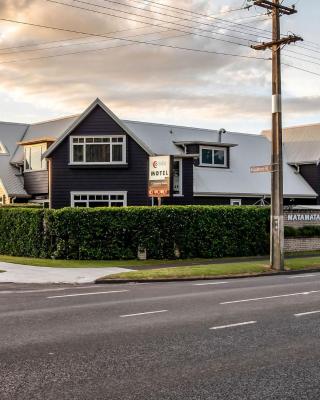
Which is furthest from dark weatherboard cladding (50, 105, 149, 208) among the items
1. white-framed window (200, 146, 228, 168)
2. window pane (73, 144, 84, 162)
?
white-framed window (200, 146, 228, 168)

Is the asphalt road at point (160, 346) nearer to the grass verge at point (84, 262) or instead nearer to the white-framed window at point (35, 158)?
the grass verge at point (84, 262)

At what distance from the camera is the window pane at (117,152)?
124ft

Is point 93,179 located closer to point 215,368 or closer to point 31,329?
point 31,329

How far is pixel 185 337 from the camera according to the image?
10.8 meters

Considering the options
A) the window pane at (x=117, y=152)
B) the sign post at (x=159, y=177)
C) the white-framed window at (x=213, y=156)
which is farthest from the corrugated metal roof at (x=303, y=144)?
the sign post at (x=159, y=177)

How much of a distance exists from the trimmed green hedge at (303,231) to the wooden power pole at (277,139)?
329 inches

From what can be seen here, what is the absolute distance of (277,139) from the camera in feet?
83.8

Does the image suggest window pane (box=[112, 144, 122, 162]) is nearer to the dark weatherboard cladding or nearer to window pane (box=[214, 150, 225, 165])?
the dark weatherboard cladding

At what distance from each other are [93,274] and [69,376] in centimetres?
1470

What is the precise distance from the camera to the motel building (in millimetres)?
37594

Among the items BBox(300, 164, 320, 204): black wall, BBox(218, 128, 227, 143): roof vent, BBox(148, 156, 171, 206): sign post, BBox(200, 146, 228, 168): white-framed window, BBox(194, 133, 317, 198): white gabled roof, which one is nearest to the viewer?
BBox(148, 156, 171, 206): sign post

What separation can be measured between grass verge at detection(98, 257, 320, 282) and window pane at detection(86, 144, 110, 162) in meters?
13.4

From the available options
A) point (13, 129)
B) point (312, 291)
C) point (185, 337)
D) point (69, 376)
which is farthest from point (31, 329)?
point (13, 129)

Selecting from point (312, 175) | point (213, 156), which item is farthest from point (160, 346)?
point (312, 175)
